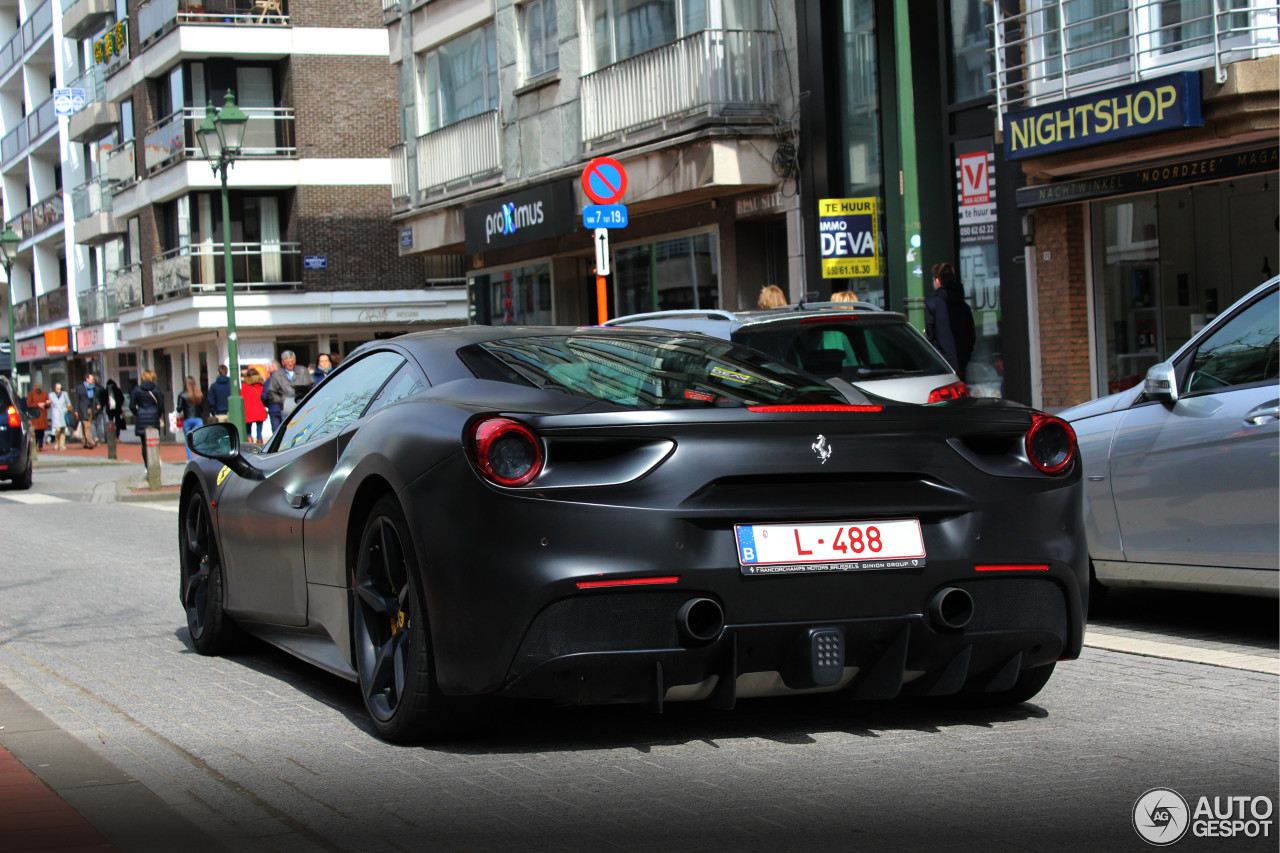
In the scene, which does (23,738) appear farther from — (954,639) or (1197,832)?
(1197,832)

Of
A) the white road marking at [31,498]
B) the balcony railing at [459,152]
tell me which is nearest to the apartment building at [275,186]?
the balcony railing at [459,152]

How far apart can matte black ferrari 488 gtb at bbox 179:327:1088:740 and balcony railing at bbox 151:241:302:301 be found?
3782 centimetres

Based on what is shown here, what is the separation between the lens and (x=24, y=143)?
211 ft

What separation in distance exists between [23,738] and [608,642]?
214 centimetres

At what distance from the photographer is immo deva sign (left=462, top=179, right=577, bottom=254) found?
962 inches

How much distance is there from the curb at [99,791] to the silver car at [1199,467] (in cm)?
444

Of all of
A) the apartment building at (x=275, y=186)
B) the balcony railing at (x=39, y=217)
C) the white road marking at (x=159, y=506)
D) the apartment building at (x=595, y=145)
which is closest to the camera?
the white road marking at (x=159, y=506)

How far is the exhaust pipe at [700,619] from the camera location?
4.34 metres

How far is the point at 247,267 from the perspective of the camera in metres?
41.8

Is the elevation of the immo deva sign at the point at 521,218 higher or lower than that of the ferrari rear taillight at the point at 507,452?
higher

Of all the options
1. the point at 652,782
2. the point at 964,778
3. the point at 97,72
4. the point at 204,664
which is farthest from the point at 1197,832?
the point at 97,72

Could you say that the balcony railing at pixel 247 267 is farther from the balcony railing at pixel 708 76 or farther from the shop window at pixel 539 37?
the balcony railing at pixel 708 76

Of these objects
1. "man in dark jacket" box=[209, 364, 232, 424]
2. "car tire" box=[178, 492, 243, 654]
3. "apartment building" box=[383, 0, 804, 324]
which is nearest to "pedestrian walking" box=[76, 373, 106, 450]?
"apartment building" box=[383, 0, 804, 324]

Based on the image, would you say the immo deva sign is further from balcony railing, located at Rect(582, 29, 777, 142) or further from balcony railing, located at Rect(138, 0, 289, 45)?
balcony railing, located at Rect(138, 0, 289, 45)
